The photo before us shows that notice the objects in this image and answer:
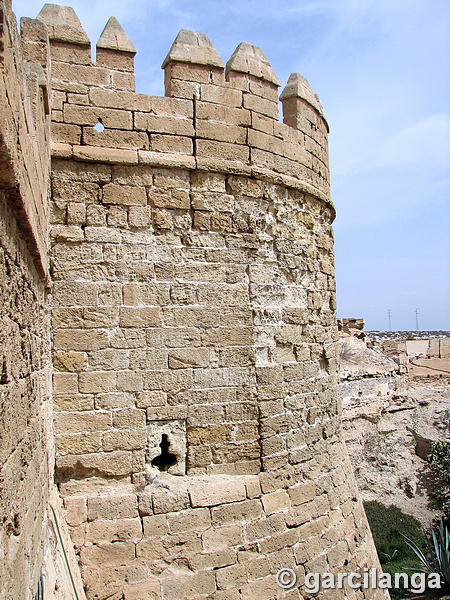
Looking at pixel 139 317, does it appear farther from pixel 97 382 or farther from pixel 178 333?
pixel 97 382

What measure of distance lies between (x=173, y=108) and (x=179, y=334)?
1.67 m

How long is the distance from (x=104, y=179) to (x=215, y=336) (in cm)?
137

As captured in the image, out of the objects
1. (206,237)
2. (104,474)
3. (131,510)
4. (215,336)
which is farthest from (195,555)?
(206,237)

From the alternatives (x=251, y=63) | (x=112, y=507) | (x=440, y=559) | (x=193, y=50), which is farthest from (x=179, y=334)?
(x=440, y=559)

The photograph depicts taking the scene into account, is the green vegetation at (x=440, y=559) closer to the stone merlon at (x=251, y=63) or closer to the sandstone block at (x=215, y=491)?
the sandstone block at (x=215, y=491)

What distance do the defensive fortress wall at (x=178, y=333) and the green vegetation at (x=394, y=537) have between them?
6046mm

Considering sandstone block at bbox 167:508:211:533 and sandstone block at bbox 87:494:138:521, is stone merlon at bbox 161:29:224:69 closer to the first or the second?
sandstone block at bbox 87:494:138:521

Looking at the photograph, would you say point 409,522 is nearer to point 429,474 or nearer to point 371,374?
point 429,474

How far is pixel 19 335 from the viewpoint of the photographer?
2.04 metres

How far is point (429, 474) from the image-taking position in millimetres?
12305

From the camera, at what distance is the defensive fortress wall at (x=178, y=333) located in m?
3.43

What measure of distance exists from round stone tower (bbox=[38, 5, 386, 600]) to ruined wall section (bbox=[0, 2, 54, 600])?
66 cm

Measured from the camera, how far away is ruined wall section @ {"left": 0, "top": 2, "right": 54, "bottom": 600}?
1.59m

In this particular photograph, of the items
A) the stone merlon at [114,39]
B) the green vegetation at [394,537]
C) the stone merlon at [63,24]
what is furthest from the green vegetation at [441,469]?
the stone merlon at [63,24]
